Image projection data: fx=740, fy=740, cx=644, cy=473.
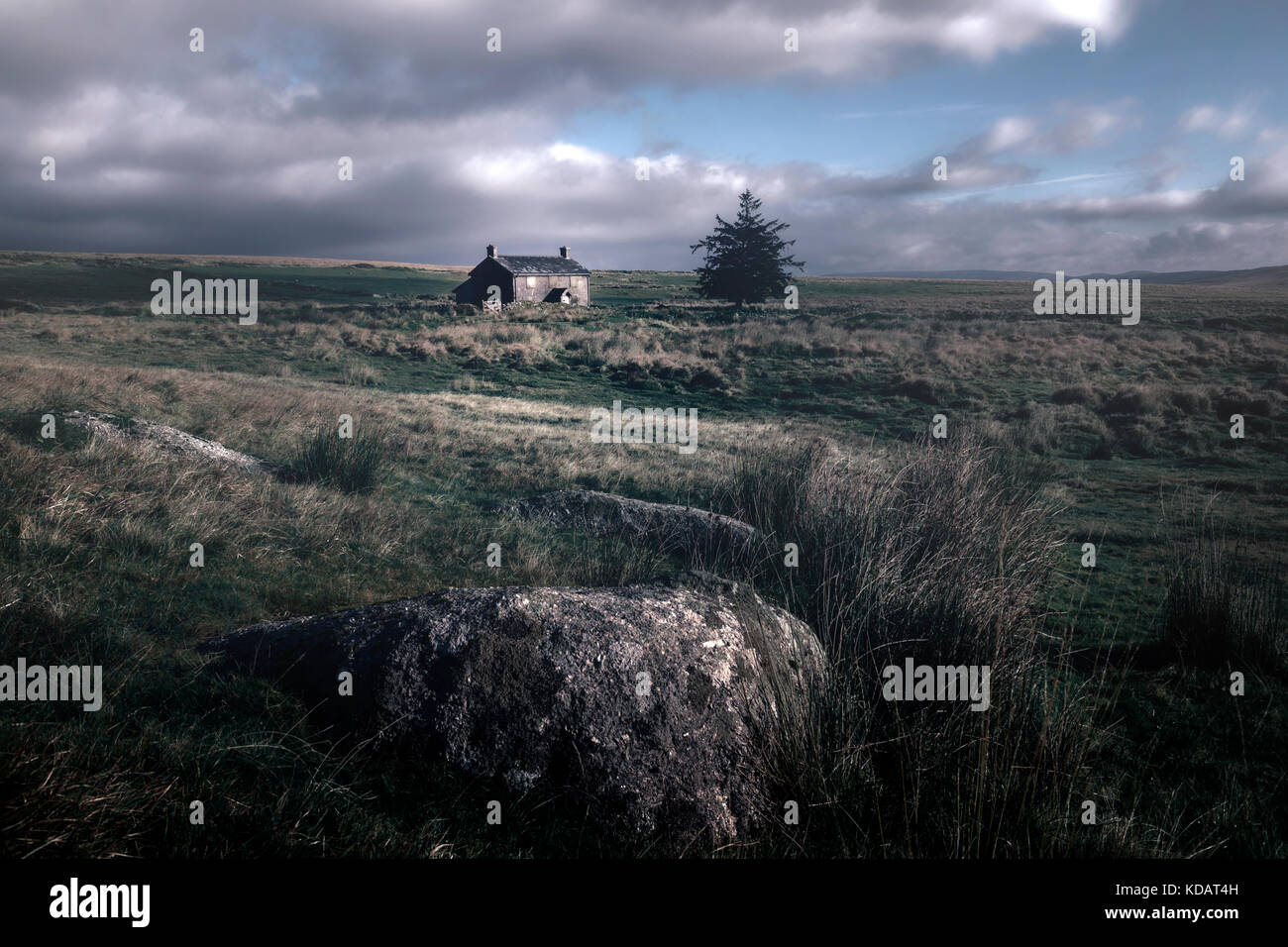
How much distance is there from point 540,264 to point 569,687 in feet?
179

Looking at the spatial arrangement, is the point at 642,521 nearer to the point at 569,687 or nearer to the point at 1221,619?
the point at 569,687

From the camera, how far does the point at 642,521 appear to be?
336 inches

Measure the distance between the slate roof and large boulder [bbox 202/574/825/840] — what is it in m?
50.6

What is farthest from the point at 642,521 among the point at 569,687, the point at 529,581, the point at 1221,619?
the point at 1221,619

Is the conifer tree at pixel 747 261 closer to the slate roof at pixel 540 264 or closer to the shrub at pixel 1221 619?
the slate roof at pixel 540 264

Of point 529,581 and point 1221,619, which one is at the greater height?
point 529,581

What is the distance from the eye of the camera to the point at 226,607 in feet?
15.9

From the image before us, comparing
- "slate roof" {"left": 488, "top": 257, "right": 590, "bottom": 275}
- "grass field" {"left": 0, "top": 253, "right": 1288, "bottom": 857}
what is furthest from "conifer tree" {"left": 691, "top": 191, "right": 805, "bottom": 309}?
"grass field" {"left": 0, "top": 253, "right": 1288, "bottom": 857}

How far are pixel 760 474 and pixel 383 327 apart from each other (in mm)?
30629

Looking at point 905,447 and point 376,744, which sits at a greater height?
point 905,447
